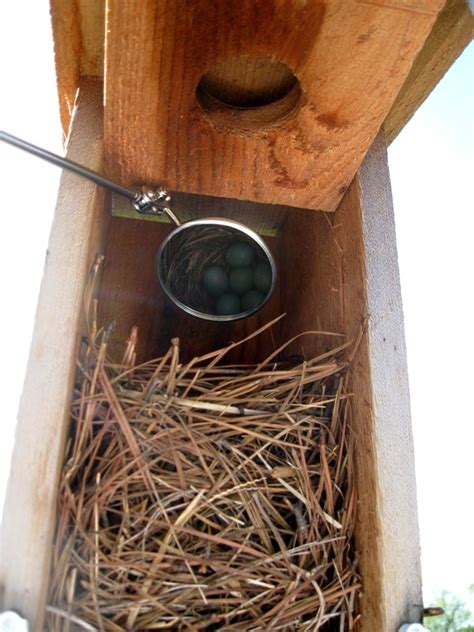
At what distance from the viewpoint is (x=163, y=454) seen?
1174 millimetres

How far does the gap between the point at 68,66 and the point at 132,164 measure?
0.24m

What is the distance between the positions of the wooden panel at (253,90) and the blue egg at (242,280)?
0.99 feet

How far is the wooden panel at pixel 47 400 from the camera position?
102 centimetres

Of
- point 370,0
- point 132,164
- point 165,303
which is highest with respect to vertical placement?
point 370,0

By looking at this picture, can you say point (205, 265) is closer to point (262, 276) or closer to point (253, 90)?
point (262, 276)

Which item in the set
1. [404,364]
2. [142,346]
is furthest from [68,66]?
[404,364]

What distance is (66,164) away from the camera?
4.12 ft

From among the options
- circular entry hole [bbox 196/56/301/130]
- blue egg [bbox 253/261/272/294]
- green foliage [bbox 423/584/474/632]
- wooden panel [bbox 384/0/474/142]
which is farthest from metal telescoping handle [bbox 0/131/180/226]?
green foliage [bbox 423/584/474/632]

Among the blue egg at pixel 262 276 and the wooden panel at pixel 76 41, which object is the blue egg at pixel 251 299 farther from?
the wooden panel at pixel 76 41

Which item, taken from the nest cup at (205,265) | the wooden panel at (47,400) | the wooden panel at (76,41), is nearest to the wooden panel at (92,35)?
→ the wooden panel at (76,41)

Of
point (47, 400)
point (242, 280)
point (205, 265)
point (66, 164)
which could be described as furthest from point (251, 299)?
point (47, 400)

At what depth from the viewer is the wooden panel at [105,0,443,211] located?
1101 mm

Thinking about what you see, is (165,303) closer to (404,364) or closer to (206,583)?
(404,364)

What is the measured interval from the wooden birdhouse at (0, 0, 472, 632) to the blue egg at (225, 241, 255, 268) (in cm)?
16
